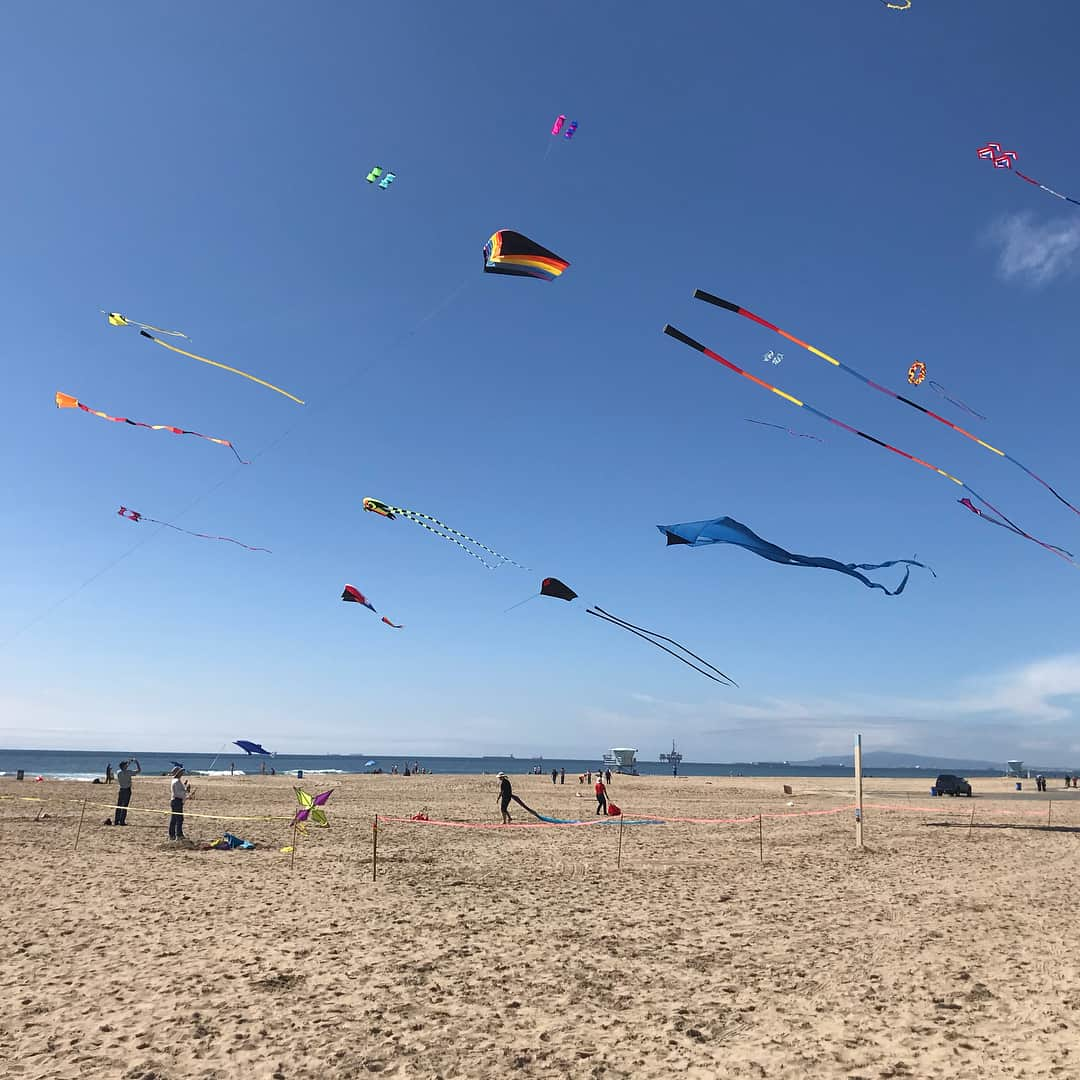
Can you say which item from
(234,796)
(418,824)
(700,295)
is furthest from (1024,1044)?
(234,796)

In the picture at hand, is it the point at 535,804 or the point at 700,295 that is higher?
the point at 700,295

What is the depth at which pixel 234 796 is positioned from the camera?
116 ft

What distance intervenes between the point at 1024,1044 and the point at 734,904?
5467 millimetres

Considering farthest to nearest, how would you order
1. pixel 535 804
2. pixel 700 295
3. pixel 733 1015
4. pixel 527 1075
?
pixel 535 804, pixel 700 295, pixel 733 1015, pixel 527 1075

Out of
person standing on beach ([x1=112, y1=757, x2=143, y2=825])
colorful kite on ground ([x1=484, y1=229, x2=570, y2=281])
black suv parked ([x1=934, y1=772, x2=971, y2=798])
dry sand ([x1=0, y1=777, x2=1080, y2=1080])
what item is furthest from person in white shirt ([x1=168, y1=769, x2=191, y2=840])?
black suv parked ([x1=934, y1=772, x2=971, y2=798])

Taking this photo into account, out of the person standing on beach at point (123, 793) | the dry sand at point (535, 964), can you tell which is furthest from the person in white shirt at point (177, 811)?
the person standing on beach at point (123, 793)

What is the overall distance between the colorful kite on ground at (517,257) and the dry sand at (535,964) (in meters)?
9.14

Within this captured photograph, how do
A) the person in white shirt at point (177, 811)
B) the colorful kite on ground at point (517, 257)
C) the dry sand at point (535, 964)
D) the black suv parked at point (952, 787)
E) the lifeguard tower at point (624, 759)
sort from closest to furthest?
1. the dry sand at point (535, 964)
2. the colorful kite on ground at point (517, 257)
3. the person in white shirt at point (177, 811)
4. the black suv parked at point (952, 787)
5. the lifeguard tower at point (624, 759)

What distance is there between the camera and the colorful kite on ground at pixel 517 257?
11023 mm

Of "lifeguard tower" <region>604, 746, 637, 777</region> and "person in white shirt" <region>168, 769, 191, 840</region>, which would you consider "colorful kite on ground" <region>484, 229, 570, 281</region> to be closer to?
"person in white shirt" <region>168, 769, 191, 840</region>

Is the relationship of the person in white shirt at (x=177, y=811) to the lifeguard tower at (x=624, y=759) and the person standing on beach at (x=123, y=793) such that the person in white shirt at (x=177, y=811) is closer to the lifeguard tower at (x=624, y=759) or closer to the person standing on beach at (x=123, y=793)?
the person standing on beach at (x=123, y=793)

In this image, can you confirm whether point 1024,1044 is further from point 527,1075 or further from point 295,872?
point 295,872

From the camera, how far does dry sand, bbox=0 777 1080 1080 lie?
237 inches

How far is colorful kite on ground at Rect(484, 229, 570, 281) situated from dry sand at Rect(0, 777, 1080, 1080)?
9.14m
